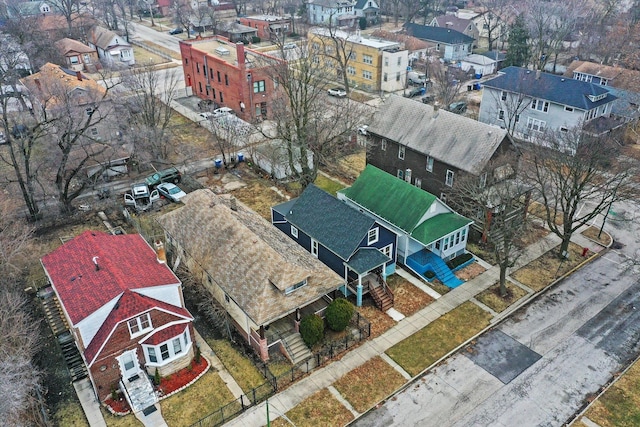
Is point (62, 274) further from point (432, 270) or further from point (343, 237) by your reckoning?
point (432, 270)

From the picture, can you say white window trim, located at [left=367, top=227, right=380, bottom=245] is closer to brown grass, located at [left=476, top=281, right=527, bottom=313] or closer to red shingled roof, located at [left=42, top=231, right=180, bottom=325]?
brown grass, located at [left=476, top=281, right=527, bottom=313]

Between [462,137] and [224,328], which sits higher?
[462,137]

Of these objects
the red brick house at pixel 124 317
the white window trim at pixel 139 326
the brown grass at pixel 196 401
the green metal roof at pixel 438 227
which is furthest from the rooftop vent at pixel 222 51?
the brown grass at pixel 196 401

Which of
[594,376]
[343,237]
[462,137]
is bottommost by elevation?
[594,376]

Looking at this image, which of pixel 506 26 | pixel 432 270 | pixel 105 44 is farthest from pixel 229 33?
pixel 432 270

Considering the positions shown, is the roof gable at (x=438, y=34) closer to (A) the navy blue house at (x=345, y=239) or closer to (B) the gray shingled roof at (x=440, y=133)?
(B) the gray shingled roof at (x=440, y=133)

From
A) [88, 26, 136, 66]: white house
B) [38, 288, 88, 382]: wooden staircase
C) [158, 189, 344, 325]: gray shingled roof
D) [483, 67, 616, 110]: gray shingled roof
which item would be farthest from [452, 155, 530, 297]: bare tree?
[88, 26, 136, 66]: white house
